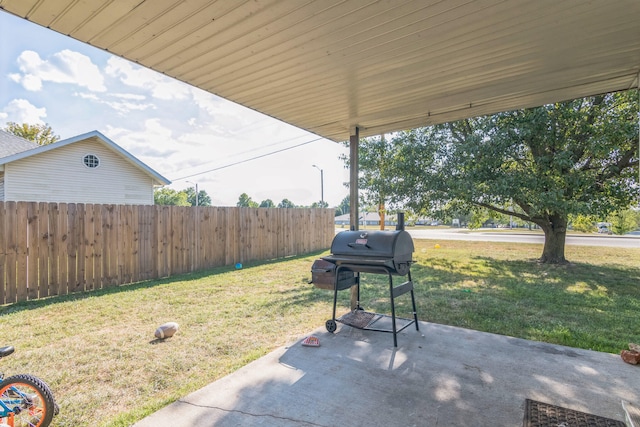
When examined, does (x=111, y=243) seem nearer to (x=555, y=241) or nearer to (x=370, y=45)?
(x=370, y=45)

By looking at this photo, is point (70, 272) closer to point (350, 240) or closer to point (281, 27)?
point (350, 240)

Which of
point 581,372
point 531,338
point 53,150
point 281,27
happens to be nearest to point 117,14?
point 281,27

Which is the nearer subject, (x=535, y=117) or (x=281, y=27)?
(x=281, y=27)

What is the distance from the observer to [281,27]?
207 centimetres

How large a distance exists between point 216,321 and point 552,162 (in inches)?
288

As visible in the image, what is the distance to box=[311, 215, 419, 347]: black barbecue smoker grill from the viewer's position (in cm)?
304

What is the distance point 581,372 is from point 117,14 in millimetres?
4067

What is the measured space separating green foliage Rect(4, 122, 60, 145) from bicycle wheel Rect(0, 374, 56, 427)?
2180 cm

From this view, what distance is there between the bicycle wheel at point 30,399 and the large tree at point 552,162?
24.8 ft

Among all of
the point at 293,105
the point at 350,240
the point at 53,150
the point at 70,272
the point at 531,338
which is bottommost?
the point at 531,338

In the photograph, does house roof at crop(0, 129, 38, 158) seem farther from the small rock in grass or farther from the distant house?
the small rock in grass

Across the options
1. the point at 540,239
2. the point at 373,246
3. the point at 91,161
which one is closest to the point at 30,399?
the point at 373,246

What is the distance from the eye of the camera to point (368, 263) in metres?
3.10

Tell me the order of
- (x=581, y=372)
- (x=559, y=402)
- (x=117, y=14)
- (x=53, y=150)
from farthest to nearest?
(x=53, y=150)
(x=581, y=372)
(x=559, y=402)
(x=117, y=14)
